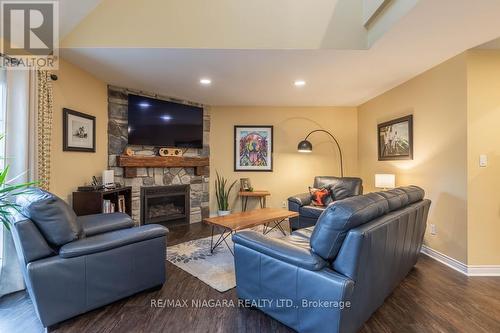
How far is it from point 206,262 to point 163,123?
264 cm

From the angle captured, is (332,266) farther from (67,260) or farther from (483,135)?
(483,135)

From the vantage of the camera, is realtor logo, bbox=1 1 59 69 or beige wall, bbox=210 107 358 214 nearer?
realtor logo, bbox=1 1 59 69

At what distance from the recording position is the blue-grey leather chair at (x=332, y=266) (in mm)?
1465

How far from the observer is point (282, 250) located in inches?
67.0

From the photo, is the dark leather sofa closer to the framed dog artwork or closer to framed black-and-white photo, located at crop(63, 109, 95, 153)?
the framed dog artwork

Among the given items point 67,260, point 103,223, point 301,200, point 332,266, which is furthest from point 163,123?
point 332,266

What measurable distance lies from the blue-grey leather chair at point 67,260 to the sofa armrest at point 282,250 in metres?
0.89

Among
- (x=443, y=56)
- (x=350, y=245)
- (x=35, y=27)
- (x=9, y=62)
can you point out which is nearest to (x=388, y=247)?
(x=350, y=245)

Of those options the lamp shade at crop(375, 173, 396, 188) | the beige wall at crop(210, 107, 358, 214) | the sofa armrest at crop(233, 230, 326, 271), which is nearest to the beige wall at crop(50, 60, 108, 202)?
the beige wall at crop(210, 107, 358, 214)

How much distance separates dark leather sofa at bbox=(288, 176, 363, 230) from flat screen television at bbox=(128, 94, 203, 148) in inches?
88.8

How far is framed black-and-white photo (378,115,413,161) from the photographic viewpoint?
352 centimetres

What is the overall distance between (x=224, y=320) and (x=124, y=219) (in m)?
1.52

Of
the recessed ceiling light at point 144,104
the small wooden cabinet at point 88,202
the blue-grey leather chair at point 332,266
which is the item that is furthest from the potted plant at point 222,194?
the blue-grey leather chair at point 332,266

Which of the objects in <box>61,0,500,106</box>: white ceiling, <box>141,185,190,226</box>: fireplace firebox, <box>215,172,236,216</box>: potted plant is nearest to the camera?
<box>61,0,500,106</box>: white ceiling
